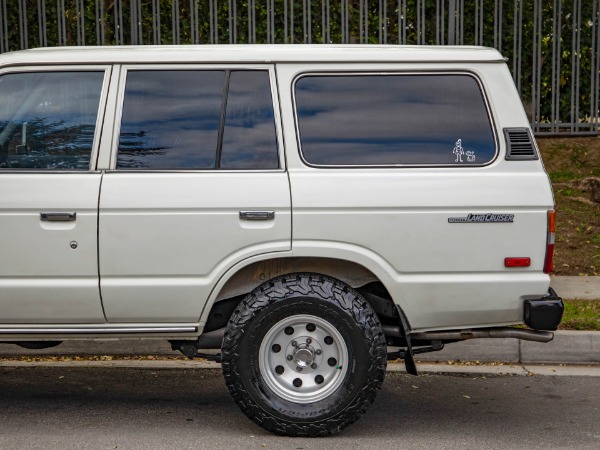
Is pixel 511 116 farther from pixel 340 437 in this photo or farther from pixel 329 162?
pixel 340 437

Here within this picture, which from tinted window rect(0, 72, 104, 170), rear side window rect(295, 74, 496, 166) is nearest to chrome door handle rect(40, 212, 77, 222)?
tinted window rect(0, 72, 104, 170)

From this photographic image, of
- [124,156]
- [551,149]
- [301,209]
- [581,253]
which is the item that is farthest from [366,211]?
[551,149]

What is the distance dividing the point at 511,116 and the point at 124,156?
2111 mm

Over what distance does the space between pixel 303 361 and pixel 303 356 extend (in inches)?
1.2

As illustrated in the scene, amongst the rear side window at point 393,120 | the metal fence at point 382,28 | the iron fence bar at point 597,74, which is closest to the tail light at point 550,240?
the rear side window at point 393,120

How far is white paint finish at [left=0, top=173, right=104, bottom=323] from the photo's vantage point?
5.55 m

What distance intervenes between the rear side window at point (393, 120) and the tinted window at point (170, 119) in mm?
487

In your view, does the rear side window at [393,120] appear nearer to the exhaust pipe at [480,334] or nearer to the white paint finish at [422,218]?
the white paint finish at [422,218]

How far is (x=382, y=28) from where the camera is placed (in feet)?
42.6

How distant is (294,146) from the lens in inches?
223

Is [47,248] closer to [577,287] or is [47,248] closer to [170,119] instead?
[170,119]

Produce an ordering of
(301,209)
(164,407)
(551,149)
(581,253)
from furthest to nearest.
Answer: (551,149) → (581,253) → (164,407) → (301,209)

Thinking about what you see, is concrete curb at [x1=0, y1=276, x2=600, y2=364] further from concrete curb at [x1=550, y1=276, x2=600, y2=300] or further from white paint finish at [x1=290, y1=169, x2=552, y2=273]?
white paint finish at [x1=290, y1=169, x2=552, y2=273]

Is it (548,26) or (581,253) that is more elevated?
(548,26)
